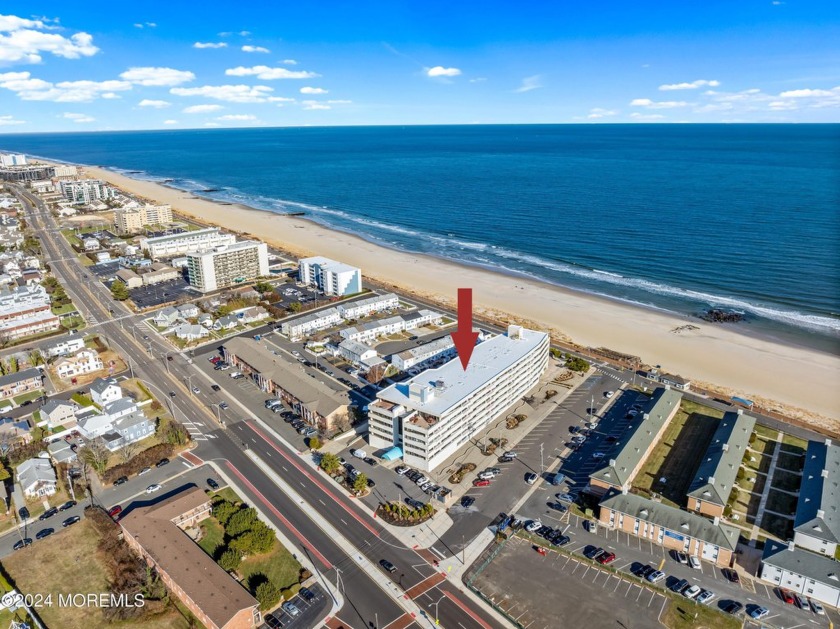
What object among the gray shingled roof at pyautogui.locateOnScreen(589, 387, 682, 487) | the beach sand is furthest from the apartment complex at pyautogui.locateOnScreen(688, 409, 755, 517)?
the beach sand

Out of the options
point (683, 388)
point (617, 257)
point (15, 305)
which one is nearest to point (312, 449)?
point (683, 388)

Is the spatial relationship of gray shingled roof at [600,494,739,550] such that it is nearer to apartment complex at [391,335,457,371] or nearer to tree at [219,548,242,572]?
tree at [219,548,242,572]

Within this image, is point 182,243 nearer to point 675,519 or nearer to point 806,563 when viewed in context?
point 675,519

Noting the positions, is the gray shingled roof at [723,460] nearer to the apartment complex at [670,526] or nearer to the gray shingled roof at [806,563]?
the apartment complex at [670,526]

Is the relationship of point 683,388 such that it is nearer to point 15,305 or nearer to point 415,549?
point 415,549

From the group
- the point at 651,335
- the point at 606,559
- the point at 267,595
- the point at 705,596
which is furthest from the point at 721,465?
the point at 267,595
